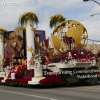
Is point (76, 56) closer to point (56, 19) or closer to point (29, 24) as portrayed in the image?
point (29, 24)

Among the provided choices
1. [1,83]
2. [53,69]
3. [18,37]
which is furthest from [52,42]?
[18,37]

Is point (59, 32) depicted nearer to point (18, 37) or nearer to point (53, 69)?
point (53, 69)

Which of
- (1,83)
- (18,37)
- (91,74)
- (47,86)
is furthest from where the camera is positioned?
(18,37)

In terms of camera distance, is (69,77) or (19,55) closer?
(69,77)

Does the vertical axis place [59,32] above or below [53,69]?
above

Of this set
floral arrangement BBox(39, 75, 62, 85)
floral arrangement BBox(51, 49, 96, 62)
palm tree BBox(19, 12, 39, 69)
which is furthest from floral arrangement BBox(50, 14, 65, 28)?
floral arrangement BBox(39, 75, 62, 85)

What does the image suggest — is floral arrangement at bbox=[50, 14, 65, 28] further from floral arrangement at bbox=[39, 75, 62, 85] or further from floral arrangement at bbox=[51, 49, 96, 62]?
floral arrangement at bbox=[39, 75, 62, 85]

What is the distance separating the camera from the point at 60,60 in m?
21.7

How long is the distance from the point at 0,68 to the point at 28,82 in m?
9.26

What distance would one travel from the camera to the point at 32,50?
73.9ft

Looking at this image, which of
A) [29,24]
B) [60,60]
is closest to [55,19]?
[29,24]

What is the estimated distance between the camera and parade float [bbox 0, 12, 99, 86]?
818 inches

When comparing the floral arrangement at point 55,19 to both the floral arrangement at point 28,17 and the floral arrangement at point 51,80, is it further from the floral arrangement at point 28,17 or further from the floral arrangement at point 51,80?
the floral arrangement at point 51,80

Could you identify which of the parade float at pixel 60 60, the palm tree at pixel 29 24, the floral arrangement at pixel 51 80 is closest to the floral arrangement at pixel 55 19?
the palm tree at pixel 29 24
